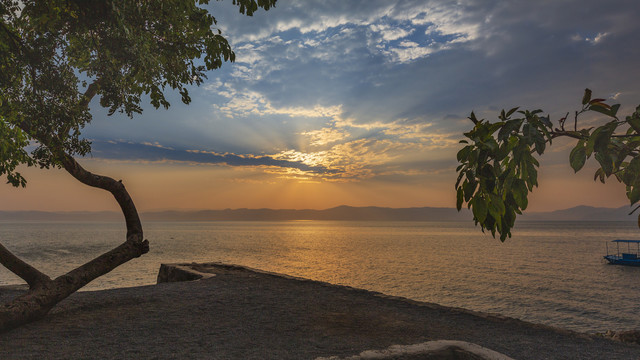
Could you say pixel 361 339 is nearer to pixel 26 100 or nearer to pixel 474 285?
pixel 26 100

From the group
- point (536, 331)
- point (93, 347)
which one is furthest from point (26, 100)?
point (536, 331)

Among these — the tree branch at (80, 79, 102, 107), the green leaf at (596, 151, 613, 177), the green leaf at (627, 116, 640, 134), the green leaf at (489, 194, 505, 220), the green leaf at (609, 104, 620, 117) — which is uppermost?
the tree branch at (80, 79, 102, 107)

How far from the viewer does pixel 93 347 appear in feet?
20.6

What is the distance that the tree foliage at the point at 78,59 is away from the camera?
7.75m

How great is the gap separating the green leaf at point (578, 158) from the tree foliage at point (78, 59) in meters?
7.92

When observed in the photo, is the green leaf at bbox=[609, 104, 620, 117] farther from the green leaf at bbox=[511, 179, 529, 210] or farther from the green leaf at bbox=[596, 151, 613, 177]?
Answer: the green leaf at bbox=[511, 179, 529, 210]

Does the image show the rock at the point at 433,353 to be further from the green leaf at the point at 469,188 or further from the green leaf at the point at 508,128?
the green leaf at the point at 508,128

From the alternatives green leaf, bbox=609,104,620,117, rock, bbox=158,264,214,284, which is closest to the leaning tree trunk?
rock, bbox=158,264,214,284

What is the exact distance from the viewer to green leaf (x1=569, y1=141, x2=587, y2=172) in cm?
244

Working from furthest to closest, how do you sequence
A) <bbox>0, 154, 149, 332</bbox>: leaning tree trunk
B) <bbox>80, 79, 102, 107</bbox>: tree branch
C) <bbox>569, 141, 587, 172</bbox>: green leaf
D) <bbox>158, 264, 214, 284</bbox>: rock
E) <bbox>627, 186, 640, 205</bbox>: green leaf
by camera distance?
<bbox>158, 264, 214, 284</bbox>: rock < <bbox>80, 79, 102, 107</bbox>: tree branch < <bbox>0, 154, 149, 332</bbox>: leaning tree trunk < <bbox>569, 141, 587, 172</bbox>: green leaf < <bbox>627, 186, 640, 205</bbox>: green leaf

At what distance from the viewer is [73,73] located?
9562 mm

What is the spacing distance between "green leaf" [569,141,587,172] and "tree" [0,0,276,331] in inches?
319

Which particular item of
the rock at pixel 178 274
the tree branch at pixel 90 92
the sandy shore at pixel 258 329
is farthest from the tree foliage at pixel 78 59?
the rock at pixel 178 274

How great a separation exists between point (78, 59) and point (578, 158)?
11.3 metres
